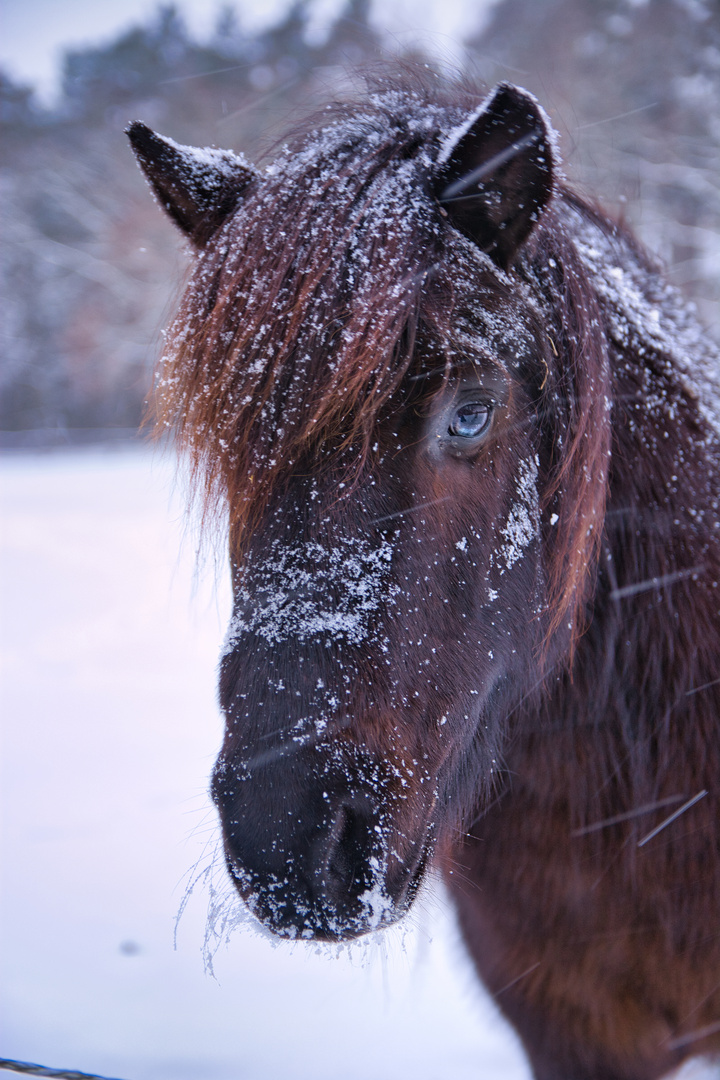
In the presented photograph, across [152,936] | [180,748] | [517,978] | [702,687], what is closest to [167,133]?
[180,748]

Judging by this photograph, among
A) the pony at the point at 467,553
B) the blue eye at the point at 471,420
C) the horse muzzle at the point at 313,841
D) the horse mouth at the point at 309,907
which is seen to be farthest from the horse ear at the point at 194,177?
the horse mouth at the point at 309,907

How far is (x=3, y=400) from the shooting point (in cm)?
1491

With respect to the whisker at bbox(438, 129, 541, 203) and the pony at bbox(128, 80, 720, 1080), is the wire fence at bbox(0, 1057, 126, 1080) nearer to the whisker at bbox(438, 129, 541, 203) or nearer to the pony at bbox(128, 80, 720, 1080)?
the pony at bbox(128, 80, 720, 1080)

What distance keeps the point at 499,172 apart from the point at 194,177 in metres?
0.63

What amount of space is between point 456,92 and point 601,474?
40.7 inches

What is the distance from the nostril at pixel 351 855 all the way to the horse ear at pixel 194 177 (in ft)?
3.86

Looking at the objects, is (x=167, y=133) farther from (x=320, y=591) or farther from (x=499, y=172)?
(x=320, y=591)

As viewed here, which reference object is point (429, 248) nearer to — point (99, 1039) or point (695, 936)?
point (695, 936)

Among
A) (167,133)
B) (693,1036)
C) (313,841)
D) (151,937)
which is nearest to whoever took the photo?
(313,841)

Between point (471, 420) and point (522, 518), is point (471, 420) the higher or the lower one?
the higher one

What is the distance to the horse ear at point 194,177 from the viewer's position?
3.82ft

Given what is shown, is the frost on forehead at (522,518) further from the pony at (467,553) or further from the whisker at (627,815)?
the whisker at (627,815)

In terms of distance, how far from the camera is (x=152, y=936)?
89.0 inches

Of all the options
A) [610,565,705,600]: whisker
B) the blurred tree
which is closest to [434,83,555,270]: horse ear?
[610,565,705,600]: whisker
